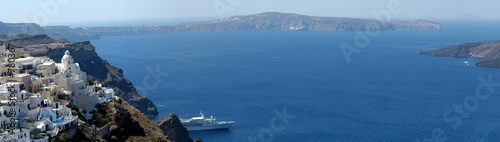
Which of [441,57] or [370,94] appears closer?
[370,94]

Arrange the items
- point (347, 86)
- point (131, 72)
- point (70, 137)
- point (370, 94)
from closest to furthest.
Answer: point (70, 137)
point (370, 94)
point (347, 86)
point (131, 72)

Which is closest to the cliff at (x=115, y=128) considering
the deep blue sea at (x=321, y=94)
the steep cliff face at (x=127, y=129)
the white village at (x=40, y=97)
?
the steep cliff face at (x=127, y=129)

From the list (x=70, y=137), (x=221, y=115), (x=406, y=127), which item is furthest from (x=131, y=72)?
(x=70, y=137)

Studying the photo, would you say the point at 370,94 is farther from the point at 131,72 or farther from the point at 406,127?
the point at 131,72

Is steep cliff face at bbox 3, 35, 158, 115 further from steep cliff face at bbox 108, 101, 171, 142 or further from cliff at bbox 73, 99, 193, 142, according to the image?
cliff at bbox 73, 99, 193, 142

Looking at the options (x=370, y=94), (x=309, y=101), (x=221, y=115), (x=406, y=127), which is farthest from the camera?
(x=370, y=94)

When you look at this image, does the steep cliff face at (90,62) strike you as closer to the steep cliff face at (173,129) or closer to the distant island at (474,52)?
the steep cliff face at (173,129)
